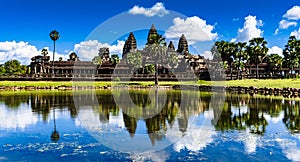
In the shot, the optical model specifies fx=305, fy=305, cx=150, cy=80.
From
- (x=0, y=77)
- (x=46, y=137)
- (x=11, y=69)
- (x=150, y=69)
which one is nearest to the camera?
(x=46, y=137)

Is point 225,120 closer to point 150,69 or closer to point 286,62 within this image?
point 150,69

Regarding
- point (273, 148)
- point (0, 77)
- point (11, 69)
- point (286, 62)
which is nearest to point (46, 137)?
point (273, 148)

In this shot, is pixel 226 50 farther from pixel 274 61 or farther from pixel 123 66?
pixel 123 66

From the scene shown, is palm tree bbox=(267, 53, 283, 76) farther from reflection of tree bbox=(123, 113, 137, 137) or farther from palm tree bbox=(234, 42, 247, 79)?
reflection of tree bbox=(123, 113, 137, 137)

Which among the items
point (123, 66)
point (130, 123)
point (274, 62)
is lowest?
point (130, 123)

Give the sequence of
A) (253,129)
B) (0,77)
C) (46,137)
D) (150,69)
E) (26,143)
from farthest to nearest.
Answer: (150,69)
(0,77)
(253,129)
(46,137)
(26,143)

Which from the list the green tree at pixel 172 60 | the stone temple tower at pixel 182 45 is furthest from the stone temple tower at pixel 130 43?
the green tree at pixel 172 60

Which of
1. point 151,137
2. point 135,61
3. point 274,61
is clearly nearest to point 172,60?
point 135,61

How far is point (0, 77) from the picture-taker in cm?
7469

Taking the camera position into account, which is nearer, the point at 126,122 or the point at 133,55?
the point at 126,122

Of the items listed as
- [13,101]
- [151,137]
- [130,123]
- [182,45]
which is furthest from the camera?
[182,45]

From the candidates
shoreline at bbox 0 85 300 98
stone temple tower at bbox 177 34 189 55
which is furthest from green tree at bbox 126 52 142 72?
stone temple tower at bbox 177 34 189 55

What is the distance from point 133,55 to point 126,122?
8025cm

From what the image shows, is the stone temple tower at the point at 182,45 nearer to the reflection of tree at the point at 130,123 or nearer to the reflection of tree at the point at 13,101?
the reflection of tree at the point at 13,101
